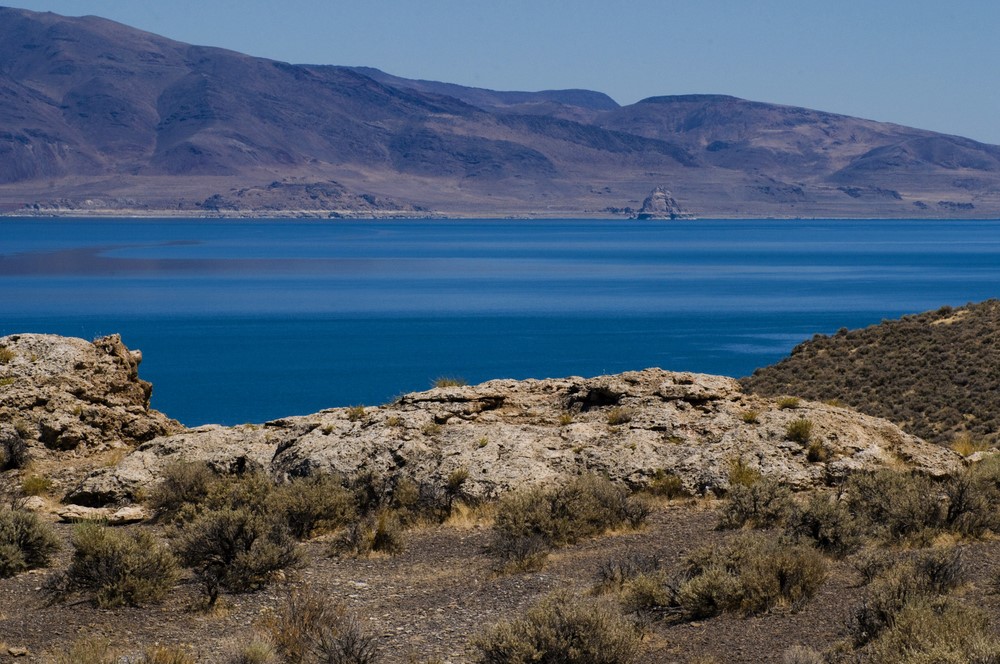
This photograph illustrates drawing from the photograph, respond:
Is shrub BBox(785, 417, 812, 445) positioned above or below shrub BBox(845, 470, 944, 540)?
above

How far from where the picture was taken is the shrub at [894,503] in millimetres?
11602

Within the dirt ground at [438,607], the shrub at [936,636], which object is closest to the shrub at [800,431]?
the dirt ground at [438,607]

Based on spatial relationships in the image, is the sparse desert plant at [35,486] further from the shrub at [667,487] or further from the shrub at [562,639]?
the shrub at [562,639]

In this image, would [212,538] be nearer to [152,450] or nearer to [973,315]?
[152,450]

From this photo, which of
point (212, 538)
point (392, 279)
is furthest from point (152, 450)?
point (392, 279)

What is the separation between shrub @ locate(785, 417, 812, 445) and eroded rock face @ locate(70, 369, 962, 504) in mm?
56

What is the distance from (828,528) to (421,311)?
3151 inches

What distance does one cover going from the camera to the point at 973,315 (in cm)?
3831

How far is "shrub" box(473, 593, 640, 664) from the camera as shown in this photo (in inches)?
323

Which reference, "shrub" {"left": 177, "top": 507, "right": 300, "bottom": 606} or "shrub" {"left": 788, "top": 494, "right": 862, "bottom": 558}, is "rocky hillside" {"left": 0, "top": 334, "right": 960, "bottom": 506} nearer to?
"shrub" {"left": 788, "top": 494, "right": 862, "bottom": 558}

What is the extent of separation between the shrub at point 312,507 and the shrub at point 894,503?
19.3ft

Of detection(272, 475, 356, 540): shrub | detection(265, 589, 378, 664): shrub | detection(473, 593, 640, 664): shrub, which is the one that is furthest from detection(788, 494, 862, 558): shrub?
detection(272, 475, 356, 540): shrub

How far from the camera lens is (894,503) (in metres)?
11.9

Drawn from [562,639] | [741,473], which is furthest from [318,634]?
[741,473]
